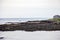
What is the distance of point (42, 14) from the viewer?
2.96 metres

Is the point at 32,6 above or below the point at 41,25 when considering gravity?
above

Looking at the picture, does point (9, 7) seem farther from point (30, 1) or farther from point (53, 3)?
point (53, 3)

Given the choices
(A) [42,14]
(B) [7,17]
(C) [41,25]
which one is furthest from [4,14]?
(C) [41,25]

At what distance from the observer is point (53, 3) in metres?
3.00

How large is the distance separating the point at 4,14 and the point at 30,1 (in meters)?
0.70
